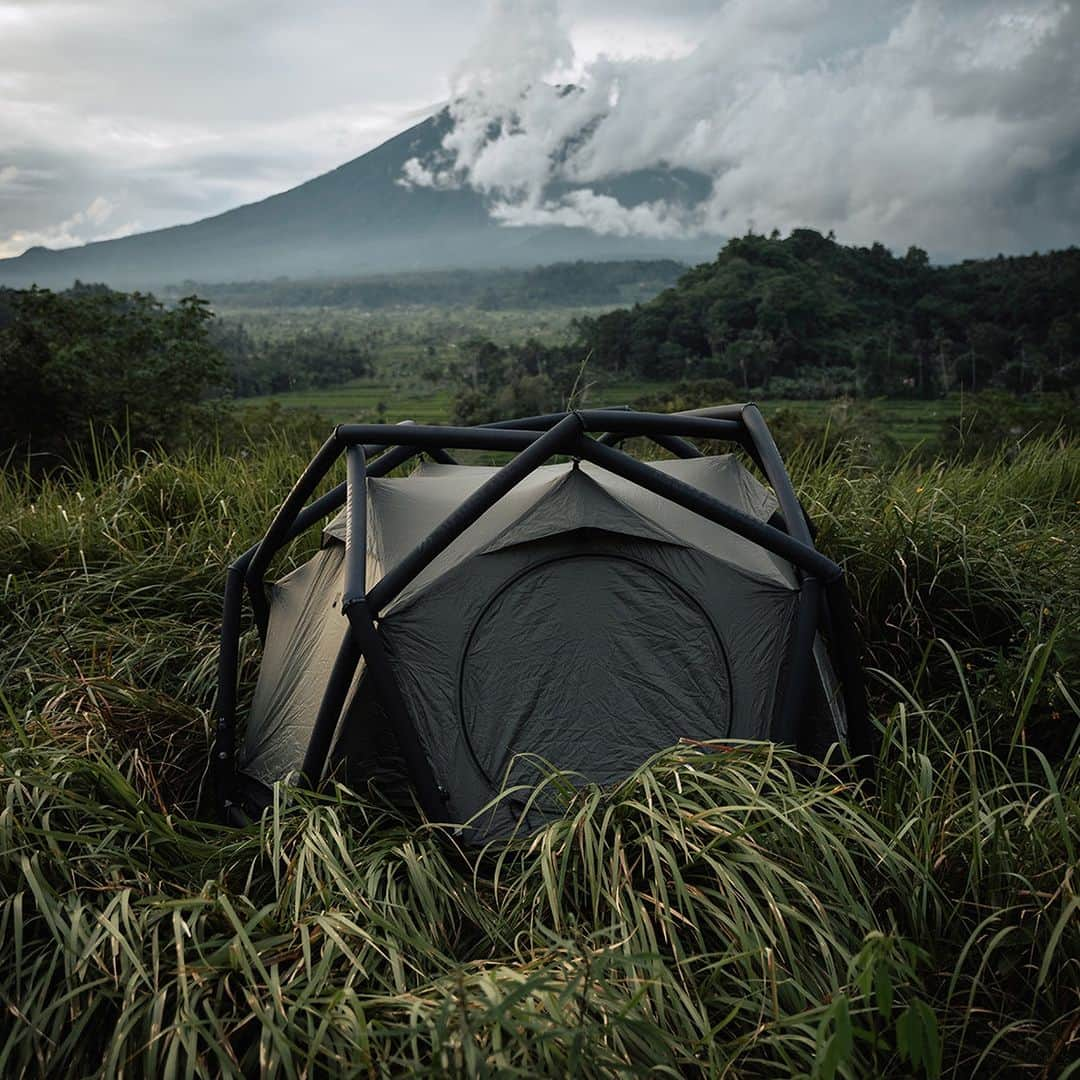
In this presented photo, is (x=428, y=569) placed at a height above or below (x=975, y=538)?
above

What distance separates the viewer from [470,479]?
433cm

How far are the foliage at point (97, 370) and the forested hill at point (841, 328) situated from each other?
62.0 ft

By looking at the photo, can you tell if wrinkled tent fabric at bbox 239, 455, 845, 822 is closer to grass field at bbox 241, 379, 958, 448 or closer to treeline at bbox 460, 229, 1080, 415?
grass field at bbox 241, 379, 958, 448

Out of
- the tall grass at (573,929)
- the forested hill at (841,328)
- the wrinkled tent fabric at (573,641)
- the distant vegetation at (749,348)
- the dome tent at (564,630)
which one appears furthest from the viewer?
the forested hill at (841,328)

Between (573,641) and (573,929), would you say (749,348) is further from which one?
(573,929)

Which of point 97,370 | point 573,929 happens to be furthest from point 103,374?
point 573,929

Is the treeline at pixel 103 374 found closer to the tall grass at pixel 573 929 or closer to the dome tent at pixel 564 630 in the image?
the dome tent at pixel 564 630

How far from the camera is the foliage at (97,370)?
58.0 ft

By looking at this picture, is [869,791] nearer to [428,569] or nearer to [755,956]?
[755,956]

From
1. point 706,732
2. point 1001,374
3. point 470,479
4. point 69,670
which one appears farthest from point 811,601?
point 1001,374

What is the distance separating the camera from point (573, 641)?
11.4ft

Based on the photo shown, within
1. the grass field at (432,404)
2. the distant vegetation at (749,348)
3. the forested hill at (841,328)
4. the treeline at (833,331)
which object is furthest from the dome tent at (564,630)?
the forested hill at (841,328)

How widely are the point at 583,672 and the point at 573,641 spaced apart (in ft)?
0.38

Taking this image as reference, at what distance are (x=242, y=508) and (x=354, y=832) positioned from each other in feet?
10.3
